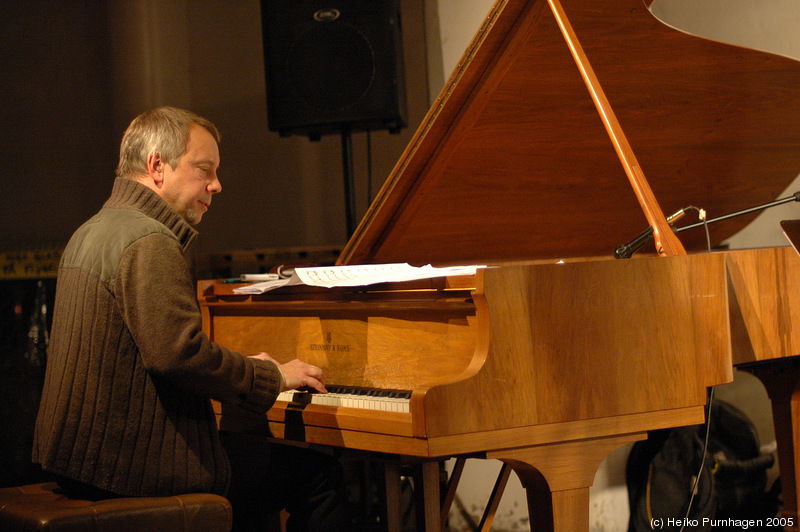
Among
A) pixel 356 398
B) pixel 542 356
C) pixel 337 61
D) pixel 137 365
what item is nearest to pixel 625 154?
pixel 542 356

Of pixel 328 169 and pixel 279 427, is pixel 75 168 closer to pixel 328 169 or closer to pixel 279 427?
pixel 328 169

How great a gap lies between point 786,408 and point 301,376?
1.53 metres

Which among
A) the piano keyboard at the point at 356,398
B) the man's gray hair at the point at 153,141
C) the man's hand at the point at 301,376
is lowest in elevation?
the piano keyboard at the point at 356,398

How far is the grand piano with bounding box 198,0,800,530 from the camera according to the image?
1709mm

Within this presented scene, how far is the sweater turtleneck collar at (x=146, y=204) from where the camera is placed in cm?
187

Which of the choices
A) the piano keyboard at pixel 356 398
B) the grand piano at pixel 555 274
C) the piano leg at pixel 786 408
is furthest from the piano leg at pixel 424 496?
the piano leg at pixel 786 408

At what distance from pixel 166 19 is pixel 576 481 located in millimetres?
3674

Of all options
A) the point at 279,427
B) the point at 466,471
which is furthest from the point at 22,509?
the point at 466,471

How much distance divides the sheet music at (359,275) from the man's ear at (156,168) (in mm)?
403

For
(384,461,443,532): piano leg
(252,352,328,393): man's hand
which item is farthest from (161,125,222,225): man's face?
(384,461,443,532): piano leg

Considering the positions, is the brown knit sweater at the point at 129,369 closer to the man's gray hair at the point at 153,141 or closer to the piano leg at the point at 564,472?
the man's gray hair at the point at 153,141

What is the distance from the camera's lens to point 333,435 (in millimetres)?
1908

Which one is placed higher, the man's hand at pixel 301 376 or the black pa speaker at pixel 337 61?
the black pa speaker at pixel 337 61

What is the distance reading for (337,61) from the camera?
3658 mm
